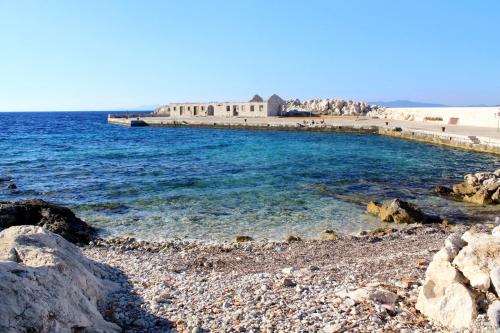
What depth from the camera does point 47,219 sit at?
12.6m

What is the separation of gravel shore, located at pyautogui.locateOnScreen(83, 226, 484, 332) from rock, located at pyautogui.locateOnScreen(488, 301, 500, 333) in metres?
0.75

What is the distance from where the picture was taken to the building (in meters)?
73.8

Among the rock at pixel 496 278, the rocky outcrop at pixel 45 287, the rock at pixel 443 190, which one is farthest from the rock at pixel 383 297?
the rock at pixel 443 190

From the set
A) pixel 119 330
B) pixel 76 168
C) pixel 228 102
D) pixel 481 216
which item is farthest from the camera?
pixel 228 102

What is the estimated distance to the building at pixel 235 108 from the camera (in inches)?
2906

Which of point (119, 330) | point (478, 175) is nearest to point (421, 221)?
point (478, 175)

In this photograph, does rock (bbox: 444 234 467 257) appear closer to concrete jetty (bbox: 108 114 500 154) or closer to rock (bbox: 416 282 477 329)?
rock (bbox: 416 282 477 329)

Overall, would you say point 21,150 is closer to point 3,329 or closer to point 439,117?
point 3,329

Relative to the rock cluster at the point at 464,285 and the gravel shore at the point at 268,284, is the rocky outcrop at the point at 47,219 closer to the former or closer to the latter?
the gravel shore at the point at 268,284

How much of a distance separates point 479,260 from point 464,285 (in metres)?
0.42

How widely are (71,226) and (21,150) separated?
31406mm

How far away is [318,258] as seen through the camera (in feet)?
32.9

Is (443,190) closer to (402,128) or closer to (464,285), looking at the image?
(464,285)

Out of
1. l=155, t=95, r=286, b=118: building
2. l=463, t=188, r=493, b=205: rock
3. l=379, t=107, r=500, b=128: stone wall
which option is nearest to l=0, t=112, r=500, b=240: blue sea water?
l=463, t=188, r=493, b=205: rock
